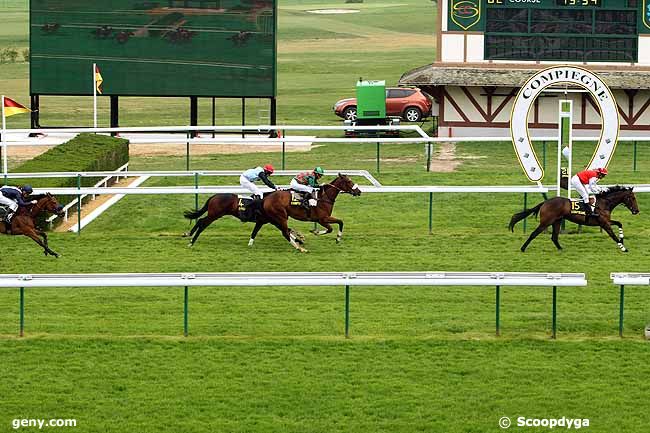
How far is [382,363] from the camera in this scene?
15.3m

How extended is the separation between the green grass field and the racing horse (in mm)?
247

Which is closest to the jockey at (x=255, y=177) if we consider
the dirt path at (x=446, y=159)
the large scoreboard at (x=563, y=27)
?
the dirt path at (x=446, y=159)

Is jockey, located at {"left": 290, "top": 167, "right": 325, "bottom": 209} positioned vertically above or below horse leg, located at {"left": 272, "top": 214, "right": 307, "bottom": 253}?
above

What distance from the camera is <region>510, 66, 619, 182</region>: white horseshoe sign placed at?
932 inches

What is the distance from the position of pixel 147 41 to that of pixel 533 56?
27.7 ft

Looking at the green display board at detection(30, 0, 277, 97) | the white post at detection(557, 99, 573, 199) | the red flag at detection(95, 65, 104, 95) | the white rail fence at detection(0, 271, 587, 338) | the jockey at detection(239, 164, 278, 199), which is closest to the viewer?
the white rail fence at detection(0, 271, 587, 338)

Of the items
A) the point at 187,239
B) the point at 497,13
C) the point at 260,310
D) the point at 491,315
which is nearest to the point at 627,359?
the point at 491,315

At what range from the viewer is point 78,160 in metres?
26.8

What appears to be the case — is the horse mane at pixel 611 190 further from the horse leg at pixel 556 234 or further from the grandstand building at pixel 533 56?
the grandstand building at pixel 533 56

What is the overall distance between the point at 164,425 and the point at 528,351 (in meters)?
4.21

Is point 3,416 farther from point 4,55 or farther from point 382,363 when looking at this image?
point 4,55

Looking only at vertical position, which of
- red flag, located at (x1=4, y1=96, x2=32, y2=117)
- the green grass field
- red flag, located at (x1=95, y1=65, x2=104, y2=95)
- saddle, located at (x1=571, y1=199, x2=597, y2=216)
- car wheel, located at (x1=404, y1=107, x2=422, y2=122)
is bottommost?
the green grass field

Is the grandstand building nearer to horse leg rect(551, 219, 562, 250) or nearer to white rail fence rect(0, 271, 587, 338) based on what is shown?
horse leg rect(551, 219, 562, 250)

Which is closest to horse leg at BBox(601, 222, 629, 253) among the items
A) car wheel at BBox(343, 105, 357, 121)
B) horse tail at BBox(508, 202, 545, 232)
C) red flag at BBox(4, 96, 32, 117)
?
horse tail at BBox(508, 202, 545, 232)
